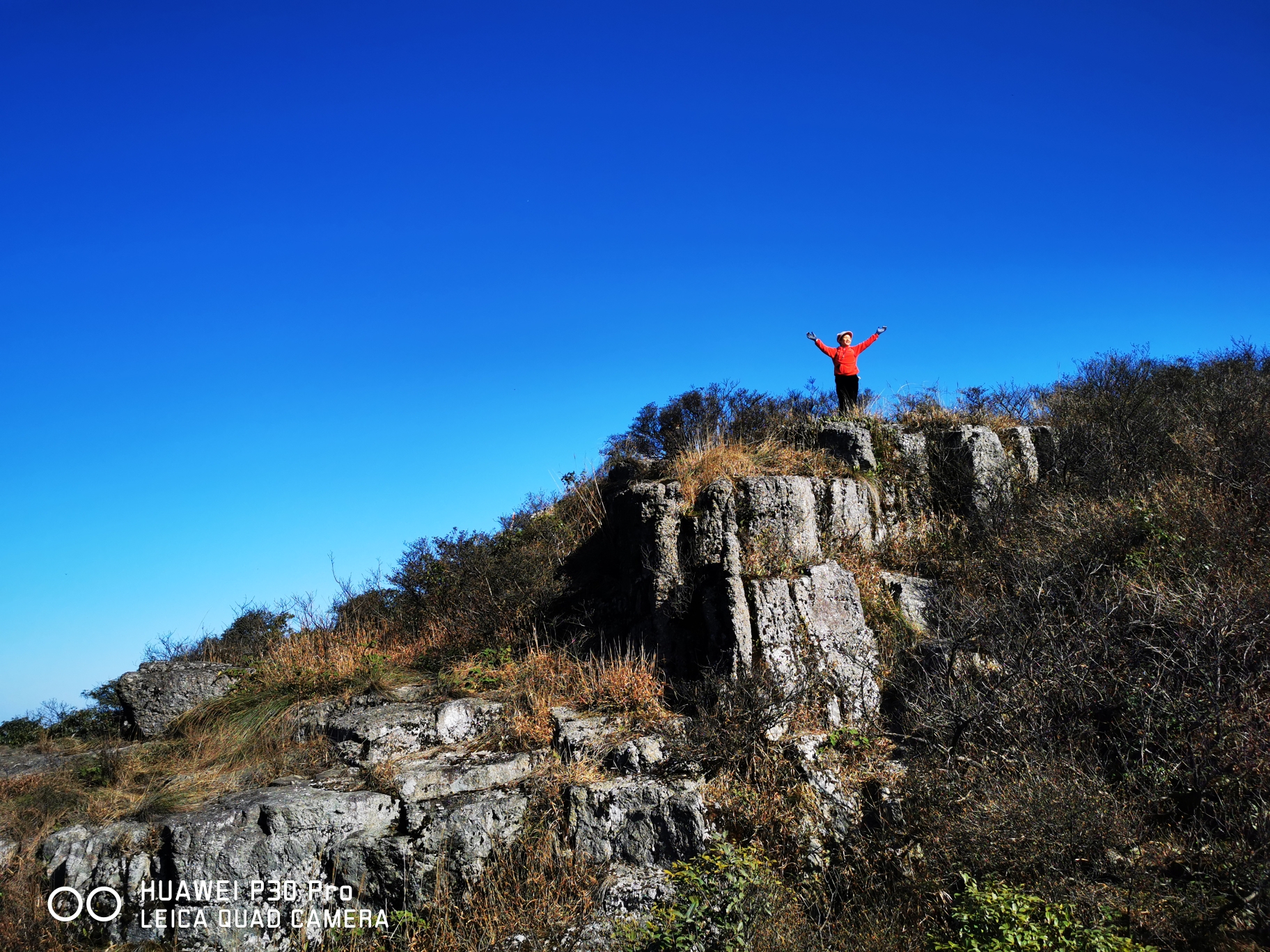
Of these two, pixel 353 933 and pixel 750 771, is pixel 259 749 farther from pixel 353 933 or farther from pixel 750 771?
pixel 750 771

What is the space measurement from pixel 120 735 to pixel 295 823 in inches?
173

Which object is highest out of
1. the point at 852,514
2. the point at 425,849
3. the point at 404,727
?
Answer: the point at 852,514

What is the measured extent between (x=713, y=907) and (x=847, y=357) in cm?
965

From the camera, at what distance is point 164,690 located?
388 inches

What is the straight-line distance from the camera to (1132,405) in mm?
13445

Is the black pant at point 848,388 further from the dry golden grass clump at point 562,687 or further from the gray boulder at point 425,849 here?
the gray boulder at point 425,849

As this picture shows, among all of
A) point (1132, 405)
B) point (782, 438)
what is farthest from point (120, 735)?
point (1132, 405)

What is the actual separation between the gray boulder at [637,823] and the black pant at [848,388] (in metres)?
7.93

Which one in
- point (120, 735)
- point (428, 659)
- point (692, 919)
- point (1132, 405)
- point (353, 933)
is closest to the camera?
point (692, 919)

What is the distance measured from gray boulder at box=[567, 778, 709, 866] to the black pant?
7.93 m

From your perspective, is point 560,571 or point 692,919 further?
point 560,571

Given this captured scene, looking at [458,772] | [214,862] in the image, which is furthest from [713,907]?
[214,862]

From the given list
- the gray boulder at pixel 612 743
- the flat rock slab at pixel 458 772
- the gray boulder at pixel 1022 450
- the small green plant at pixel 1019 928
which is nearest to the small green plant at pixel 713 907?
the gray boulder at pixel 612 743

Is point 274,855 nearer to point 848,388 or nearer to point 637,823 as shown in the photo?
point 637,823
